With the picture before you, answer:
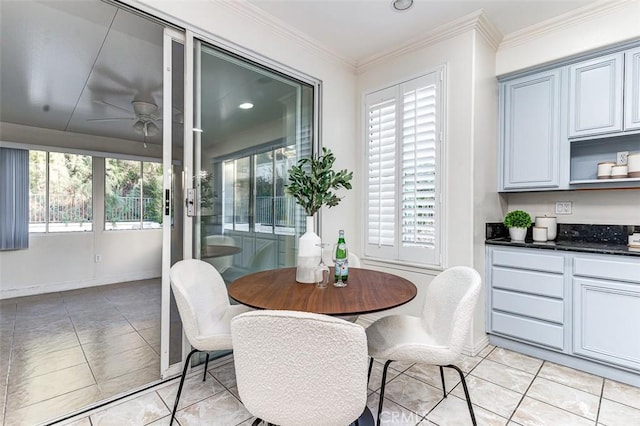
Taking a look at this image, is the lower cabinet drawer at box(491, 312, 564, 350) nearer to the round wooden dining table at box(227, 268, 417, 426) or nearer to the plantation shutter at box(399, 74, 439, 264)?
the plantation shutter at box(399, 74, 439, 264)

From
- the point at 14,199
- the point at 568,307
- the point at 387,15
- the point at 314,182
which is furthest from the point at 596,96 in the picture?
the point at 14,199

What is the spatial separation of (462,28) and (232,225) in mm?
2517

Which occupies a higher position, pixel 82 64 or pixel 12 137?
pixel 82 64

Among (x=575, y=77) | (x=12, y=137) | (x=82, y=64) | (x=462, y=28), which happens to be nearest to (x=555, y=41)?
(x=575, y=77)

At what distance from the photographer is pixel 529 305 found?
2.50 meters

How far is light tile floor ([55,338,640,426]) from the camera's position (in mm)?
1719

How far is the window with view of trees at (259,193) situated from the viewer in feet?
7.78

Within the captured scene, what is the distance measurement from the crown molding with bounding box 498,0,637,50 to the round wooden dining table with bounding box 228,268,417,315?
2.52m

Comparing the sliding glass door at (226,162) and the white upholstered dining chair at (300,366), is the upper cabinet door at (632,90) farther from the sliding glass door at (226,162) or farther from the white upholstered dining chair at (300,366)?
the white upholstered dining chair at (300,366)

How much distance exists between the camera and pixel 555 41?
8.41 ft

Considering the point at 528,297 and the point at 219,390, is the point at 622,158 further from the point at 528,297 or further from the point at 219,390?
the point at 219,390

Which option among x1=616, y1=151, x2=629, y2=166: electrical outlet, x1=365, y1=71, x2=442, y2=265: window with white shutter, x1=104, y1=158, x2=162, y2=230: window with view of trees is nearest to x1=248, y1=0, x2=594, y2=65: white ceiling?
x1=365, y1=71, x2=442, y2=265: window with white shutter

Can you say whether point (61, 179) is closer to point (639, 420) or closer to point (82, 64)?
point (82, 64)

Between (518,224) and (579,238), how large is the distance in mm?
554
